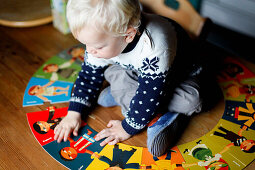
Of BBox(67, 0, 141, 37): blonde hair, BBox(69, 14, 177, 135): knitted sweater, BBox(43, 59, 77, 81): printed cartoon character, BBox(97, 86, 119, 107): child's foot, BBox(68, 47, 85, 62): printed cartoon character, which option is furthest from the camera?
BBox(68, 47, 85, 62): printed cartoon character

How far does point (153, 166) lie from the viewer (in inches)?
33.5

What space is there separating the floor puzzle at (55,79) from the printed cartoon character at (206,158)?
52 cm

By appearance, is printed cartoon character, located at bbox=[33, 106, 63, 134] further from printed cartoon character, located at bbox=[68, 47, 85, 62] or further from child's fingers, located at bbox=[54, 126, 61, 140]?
printed cartoon character, located at bbox=[68, 47, 85, 62]

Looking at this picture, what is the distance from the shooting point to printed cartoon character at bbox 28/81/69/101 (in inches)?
42.7

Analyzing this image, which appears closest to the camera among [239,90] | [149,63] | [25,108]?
[149,63]

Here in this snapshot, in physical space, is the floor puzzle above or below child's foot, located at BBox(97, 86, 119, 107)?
below

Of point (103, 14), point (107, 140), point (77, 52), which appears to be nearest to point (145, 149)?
point (107, 140)

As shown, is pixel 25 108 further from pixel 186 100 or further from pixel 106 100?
pixel 186 100

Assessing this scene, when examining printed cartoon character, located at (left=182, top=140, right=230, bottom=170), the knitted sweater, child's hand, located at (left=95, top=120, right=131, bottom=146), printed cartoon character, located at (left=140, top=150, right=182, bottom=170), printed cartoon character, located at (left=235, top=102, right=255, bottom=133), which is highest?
the knitted sweater

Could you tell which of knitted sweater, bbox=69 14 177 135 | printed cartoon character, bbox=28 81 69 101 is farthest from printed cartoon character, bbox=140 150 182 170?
printed cartoon character, bbox=28 81 69 101

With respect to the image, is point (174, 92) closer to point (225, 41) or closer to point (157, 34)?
point (157, 34)

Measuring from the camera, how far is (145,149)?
2.97 ft

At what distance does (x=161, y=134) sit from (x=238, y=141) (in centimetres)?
30

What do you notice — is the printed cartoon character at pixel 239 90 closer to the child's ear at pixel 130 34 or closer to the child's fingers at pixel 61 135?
the child's ear at pixel 130 34
